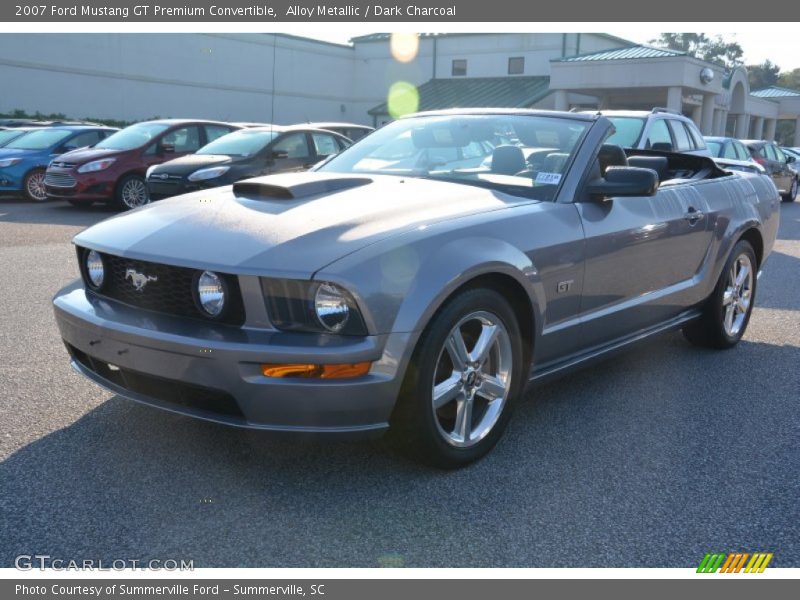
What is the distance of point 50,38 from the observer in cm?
3216

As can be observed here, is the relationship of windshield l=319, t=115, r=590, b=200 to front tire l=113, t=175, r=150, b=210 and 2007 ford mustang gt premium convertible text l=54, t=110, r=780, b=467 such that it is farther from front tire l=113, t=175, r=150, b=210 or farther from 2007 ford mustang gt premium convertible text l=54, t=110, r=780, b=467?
front tire l=113, t=175, r=150, b=210

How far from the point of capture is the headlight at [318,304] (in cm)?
277

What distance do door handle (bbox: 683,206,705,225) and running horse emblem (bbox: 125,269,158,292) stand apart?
9.99 feet

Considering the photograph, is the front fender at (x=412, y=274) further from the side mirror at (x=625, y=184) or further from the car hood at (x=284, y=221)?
the side mirror at (x=625, y=184)

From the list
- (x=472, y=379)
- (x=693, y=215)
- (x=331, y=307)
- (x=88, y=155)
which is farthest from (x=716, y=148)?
(x=331, y=307)

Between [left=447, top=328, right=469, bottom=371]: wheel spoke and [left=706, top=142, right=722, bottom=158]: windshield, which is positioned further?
[left=706, top=142, right=722, bottom=158]: windshield

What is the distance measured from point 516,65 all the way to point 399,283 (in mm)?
43388

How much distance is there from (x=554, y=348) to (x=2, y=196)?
1401 cm

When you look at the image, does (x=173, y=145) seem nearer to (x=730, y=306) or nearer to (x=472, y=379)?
(x=730, y=306)

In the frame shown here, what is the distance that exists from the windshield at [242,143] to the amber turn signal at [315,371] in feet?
30.9

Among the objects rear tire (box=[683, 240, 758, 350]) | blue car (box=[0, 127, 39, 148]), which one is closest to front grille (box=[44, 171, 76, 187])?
blue car (box=[0, 127, 39, 148])

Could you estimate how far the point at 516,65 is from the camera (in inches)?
1719

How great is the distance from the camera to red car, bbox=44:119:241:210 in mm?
12578

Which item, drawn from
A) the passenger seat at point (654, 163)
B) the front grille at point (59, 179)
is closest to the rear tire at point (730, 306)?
the passenger seat at point (654, 163)
